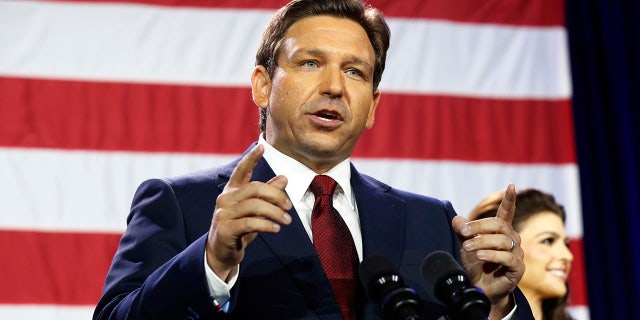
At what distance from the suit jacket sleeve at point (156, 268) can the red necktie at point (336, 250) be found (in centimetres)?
19

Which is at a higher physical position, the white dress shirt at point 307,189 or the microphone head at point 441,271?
the white dress shirt at point 307,189

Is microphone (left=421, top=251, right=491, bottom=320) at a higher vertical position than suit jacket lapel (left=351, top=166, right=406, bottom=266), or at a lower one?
lower

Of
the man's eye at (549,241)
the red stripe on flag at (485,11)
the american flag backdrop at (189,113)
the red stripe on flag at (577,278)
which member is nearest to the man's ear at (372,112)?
the american flag backdrop at (189,113)

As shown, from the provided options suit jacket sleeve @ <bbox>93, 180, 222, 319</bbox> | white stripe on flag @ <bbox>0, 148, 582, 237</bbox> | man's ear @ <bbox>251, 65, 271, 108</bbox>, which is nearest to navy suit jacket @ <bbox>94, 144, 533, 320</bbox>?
suit jacket sleeve @ <bbox>93, 180, 222, 319</bbox>

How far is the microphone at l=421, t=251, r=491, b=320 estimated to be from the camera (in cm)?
118

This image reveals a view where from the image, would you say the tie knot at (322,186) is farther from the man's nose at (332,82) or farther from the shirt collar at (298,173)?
the man's nose at (332,82)

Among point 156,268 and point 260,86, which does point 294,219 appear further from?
point 260,86

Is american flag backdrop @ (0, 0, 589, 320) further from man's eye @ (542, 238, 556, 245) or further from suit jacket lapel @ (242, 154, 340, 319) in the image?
suit jacket lapel @ (242, 154, 340, 319)

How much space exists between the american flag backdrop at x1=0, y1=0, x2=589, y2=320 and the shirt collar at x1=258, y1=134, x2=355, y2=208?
1082 millimetres

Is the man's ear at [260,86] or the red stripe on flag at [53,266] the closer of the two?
the man's ear at [260,86]

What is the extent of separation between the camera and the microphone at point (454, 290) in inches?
46.3

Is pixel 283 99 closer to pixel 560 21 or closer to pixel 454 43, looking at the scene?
pixel 454 43

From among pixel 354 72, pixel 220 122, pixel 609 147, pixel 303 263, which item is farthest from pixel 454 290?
pixel 609 147

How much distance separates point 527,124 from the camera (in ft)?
9.66
